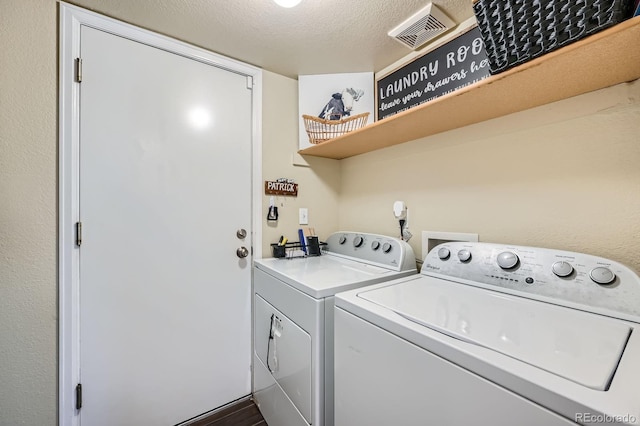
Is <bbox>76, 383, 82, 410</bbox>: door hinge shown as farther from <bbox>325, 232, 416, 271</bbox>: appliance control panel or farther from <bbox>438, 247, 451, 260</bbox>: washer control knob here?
<bbox>438, 247, 451, 260</bbox>: washer control knob

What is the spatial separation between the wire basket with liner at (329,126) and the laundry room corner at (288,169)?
15cm

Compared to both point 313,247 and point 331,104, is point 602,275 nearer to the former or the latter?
point 313,247

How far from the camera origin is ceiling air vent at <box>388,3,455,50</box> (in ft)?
4.08

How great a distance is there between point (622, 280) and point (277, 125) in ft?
5.89

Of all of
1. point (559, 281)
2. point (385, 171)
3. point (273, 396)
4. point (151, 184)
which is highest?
point (385, 171)

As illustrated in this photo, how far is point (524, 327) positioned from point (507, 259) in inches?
14.5

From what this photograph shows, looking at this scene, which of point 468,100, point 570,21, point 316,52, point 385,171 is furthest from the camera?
point 385,171

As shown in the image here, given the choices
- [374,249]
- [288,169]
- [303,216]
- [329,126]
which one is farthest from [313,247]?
[329,126]

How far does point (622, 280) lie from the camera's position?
30.3 inches

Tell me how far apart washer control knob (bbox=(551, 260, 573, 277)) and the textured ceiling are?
118 centimetres

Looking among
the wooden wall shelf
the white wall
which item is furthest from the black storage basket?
the white wall

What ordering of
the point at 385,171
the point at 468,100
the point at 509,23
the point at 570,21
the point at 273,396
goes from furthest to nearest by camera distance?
the point at 385,171, the point at 273,396, the point at 468,100, the point at 509,23, the point at 570,21

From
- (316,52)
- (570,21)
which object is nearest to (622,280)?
(570,21)

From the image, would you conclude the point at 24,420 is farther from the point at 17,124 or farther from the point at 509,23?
the point at 509,23
